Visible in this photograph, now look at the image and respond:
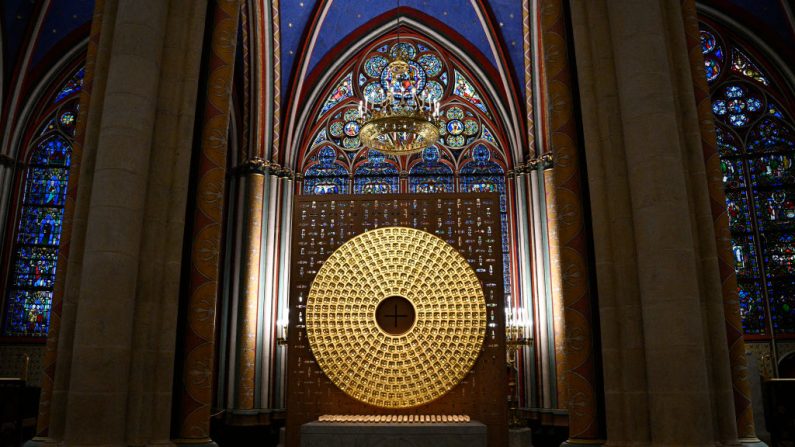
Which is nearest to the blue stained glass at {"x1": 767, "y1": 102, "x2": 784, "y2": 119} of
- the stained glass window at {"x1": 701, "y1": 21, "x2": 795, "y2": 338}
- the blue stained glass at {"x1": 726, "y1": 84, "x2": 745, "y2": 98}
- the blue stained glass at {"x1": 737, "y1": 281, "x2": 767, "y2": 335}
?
the stained glass window at {"x1": 701, "y1": 21, "x2": 795, "y2": 338}

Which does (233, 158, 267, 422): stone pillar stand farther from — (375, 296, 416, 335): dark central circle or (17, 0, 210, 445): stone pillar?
(17, 0, 210, 445): stone pillar

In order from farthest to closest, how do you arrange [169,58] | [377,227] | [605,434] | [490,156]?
[490,156]
[377,227]
[169,58]
[605,434]

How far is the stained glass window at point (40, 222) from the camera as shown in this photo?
13.1 m

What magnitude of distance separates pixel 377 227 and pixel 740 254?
9.00 metres

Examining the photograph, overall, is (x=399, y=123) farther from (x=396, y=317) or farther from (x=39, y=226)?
(x=39, y=226)

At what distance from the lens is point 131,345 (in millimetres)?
5035

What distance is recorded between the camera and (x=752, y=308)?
1269 centimetres

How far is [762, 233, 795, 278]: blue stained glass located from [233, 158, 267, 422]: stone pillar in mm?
10199

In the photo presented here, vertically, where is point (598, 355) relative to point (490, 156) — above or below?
below

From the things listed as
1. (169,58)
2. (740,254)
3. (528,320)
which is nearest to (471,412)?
(169,58)

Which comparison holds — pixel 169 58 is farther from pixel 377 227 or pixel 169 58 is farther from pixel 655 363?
pixel 655 363

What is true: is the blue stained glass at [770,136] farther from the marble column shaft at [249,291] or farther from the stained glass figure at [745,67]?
the marble column shaft at [249,291]

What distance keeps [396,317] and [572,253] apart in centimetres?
258

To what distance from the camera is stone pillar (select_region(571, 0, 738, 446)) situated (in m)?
4.68
